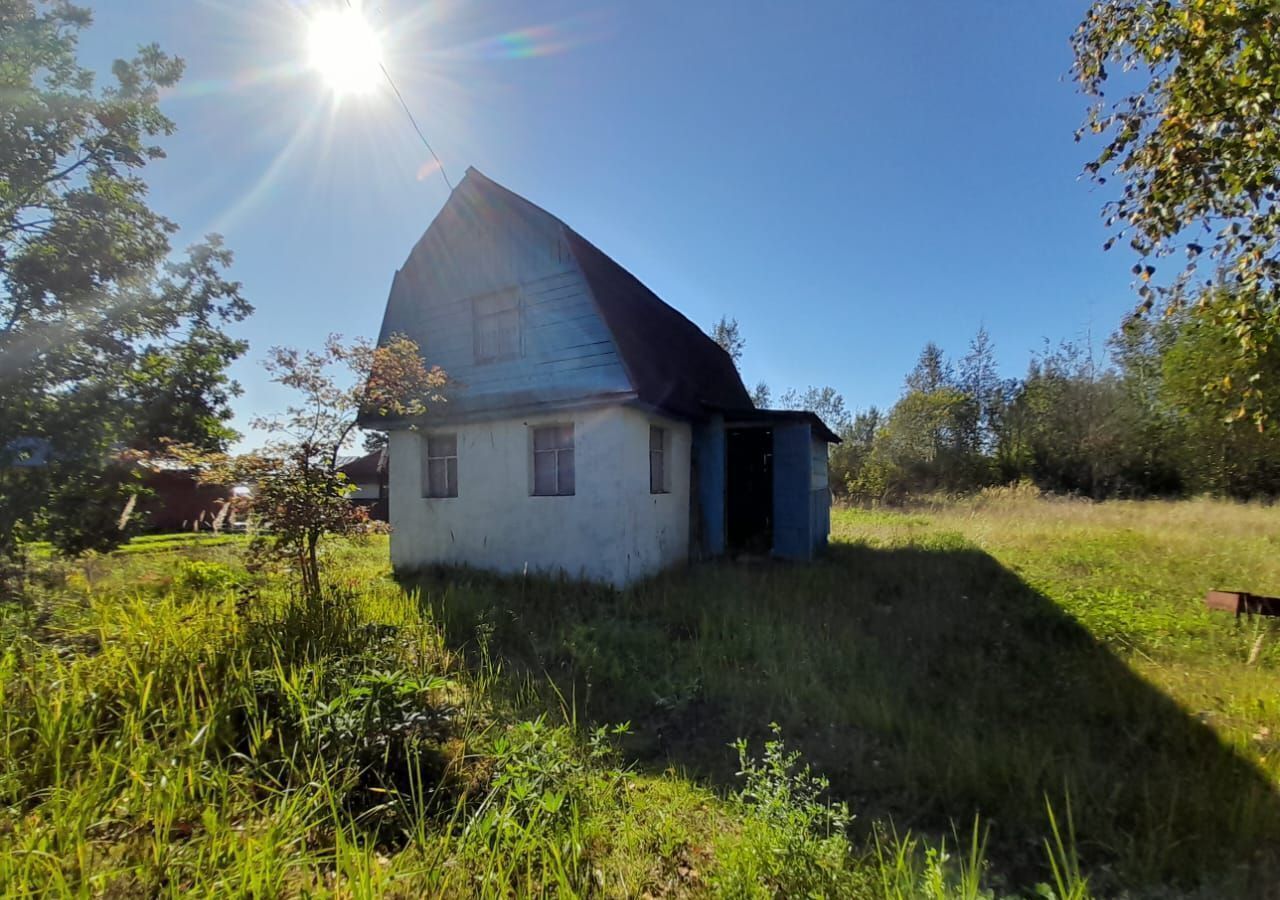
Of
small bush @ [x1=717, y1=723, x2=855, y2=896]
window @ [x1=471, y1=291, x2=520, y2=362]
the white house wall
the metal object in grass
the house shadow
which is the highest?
window @ [x1=471, y1=291, x2=520, y2=362]

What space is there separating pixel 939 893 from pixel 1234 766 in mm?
2983

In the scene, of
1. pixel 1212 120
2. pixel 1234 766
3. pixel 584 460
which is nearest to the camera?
pixel 1234 766

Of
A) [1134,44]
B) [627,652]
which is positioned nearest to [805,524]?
[627,652]

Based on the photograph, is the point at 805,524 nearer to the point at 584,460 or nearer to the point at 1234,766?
the point at 584,460

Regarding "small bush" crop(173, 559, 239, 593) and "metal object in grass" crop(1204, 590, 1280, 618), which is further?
"small bush" crop(173, 559, 239, 593)

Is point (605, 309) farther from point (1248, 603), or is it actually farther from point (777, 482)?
point (1248, 603)

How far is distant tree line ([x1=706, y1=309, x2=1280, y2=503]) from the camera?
66.7ft

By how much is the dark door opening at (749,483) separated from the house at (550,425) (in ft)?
3.65

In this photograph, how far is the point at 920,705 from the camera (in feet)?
13.6

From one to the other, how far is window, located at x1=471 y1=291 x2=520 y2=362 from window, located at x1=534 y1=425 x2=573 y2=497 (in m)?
1.77

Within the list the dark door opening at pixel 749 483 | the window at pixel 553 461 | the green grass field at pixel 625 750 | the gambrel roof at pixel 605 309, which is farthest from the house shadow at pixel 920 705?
the dark door opening at pixel 749 483

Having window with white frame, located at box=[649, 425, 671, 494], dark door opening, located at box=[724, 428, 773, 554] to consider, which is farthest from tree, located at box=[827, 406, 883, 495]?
window with white frame, located at box=[649, 425, 671, 494]

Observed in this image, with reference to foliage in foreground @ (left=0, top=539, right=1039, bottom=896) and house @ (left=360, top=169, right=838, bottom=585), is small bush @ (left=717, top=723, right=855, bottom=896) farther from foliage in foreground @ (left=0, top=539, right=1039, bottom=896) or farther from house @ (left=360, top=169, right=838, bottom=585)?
house @ (left=360, top=169, right=838, bottom=585)

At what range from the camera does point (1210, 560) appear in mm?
9195
